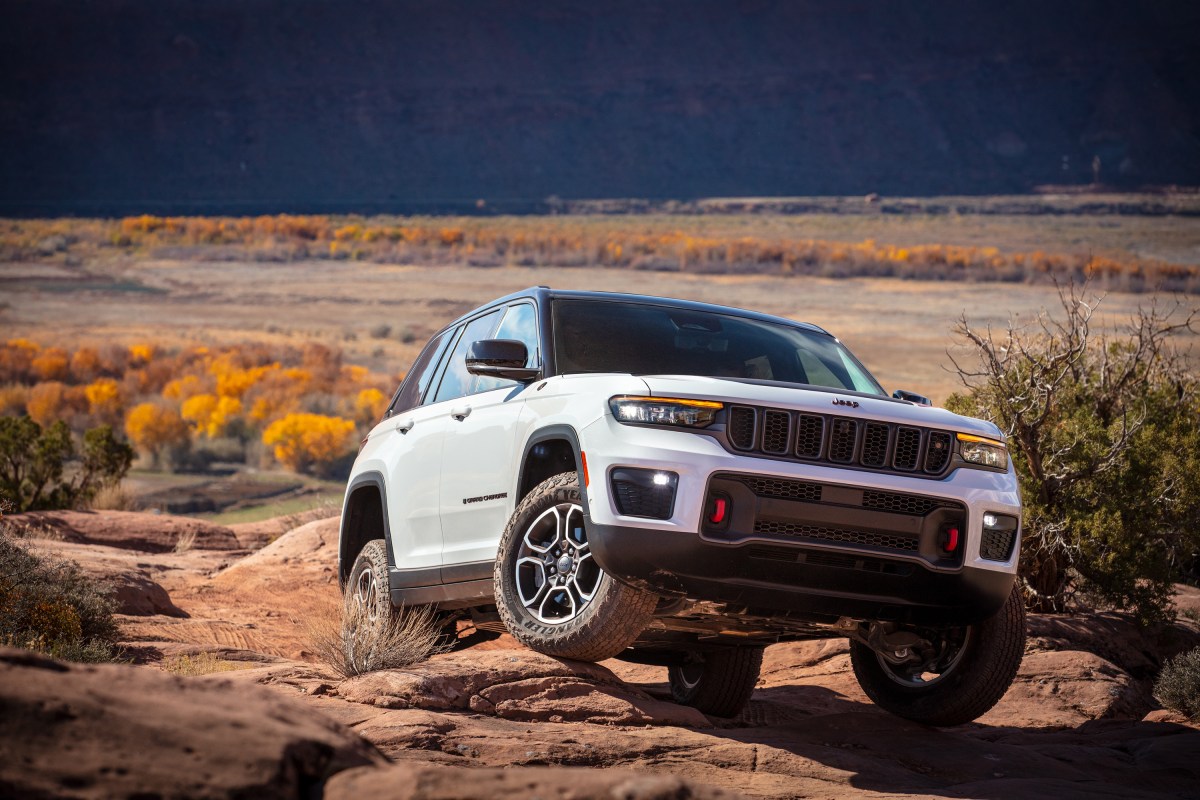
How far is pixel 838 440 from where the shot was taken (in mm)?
5902

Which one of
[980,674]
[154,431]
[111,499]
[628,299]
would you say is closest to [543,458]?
[628,299]

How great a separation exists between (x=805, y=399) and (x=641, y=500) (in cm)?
88

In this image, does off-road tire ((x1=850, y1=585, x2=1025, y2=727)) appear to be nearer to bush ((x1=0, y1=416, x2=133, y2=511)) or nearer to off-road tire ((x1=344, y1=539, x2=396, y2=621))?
off-road tire ((x1=344, y1=539, x2=396, y2=621))

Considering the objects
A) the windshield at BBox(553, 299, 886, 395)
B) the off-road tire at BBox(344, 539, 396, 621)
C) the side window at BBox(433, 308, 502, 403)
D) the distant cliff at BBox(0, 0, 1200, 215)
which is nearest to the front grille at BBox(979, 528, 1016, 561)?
the windshield at BBox(553, 299, 886, 395)

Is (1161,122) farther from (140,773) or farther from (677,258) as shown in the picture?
(140,773)

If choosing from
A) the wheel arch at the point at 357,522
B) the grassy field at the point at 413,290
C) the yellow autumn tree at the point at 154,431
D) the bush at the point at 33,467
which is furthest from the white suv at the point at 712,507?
the grassy field at the point at 413,290

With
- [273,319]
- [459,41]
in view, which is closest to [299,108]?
[459,41]

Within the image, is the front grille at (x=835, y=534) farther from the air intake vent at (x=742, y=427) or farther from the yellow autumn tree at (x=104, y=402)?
the yellow autumn tree at (x=104, y=402)

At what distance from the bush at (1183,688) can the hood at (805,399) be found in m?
4.04

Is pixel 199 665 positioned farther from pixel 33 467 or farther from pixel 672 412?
pixel 33 467

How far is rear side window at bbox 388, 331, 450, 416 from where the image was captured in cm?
872

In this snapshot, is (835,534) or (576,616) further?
(576,616)

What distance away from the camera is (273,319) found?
55.2 meters

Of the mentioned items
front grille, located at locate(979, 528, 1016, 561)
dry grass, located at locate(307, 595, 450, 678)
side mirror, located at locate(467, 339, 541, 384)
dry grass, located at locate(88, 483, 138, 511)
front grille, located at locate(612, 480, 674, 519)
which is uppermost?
side mirror, located at locate(467, 339, 541, 384)
